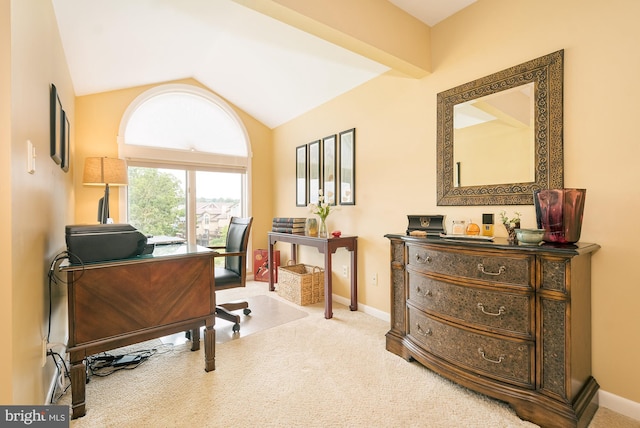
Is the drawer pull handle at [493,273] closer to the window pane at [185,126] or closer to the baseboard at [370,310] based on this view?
the baseboard at [370,310]

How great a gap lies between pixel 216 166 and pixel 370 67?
263cm

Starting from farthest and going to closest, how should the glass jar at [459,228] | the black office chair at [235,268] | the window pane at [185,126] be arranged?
the window pane at [185,126]
the black office chair at [235,268]
the glass jar at [459,228]

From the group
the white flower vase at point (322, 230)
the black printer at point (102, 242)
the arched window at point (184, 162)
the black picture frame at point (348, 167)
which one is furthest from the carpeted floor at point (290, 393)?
the arched window at point (184, 162)

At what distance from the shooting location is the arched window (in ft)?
12.3

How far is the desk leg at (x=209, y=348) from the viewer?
1.96m

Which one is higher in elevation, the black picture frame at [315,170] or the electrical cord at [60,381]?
the black picture frame at [315,170]

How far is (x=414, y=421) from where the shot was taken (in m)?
1.48

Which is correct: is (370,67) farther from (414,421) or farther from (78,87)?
(78,87)

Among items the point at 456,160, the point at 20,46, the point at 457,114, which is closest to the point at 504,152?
the point at 456,160

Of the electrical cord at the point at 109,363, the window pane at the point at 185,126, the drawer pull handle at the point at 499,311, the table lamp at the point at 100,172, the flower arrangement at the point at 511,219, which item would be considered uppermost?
the window pane at the point at 185,126

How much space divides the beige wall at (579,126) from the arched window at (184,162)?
254cm

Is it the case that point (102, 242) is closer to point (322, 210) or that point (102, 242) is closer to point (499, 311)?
point (322, 210)

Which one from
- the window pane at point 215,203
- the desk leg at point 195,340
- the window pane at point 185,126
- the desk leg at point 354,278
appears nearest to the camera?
the desk leg at point 195,340

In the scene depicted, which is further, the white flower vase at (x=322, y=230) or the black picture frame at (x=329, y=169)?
the black picture frame at (x=329, y=169)
